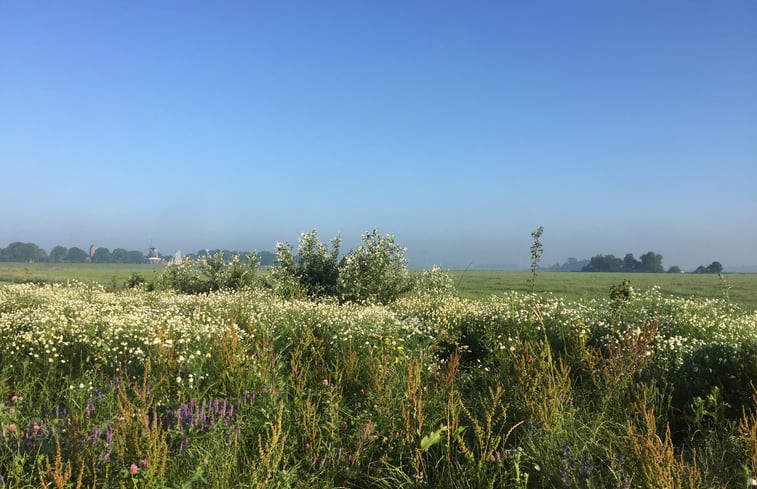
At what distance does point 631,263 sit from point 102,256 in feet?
429

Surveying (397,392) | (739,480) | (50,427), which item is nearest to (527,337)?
(397,392)

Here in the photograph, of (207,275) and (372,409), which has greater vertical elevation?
(207,275)

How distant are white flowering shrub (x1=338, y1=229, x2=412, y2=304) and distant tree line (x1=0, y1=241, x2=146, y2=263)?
122037 millimetres

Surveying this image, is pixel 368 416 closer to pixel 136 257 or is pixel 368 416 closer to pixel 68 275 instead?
pixel 68 275

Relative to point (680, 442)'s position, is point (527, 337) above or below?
above

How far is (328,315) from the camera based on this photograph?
822 cm

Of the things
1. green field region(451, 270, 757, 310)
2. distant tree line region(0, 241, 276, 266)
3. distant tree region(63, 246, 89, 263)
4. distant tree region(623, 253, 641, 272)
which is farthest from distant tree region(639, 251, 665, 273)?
distant tree region(63, 246, 89, 263)

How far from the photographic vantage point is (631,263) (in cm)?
11194

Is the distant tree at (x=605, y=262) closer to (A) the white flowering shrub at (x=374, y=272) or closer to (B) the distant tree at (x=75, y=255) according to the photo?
(A) the white flowering shrub at (x=374, y=272)

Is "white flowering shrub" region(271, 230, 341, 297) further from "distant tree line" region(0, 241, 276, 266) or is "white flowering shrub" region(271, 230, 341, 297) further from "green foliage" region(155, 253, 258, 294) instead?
"distant tree line" region(0, 241, 276, 266)

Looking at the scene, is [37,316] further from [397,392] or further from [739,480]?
[739,480]

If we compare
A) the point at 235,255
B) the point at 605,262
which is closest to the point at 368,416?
the point at 235,255

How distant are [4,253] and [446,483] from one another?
155152 millimetres

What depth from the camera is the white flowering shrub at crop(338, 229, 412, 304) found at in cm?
1572
